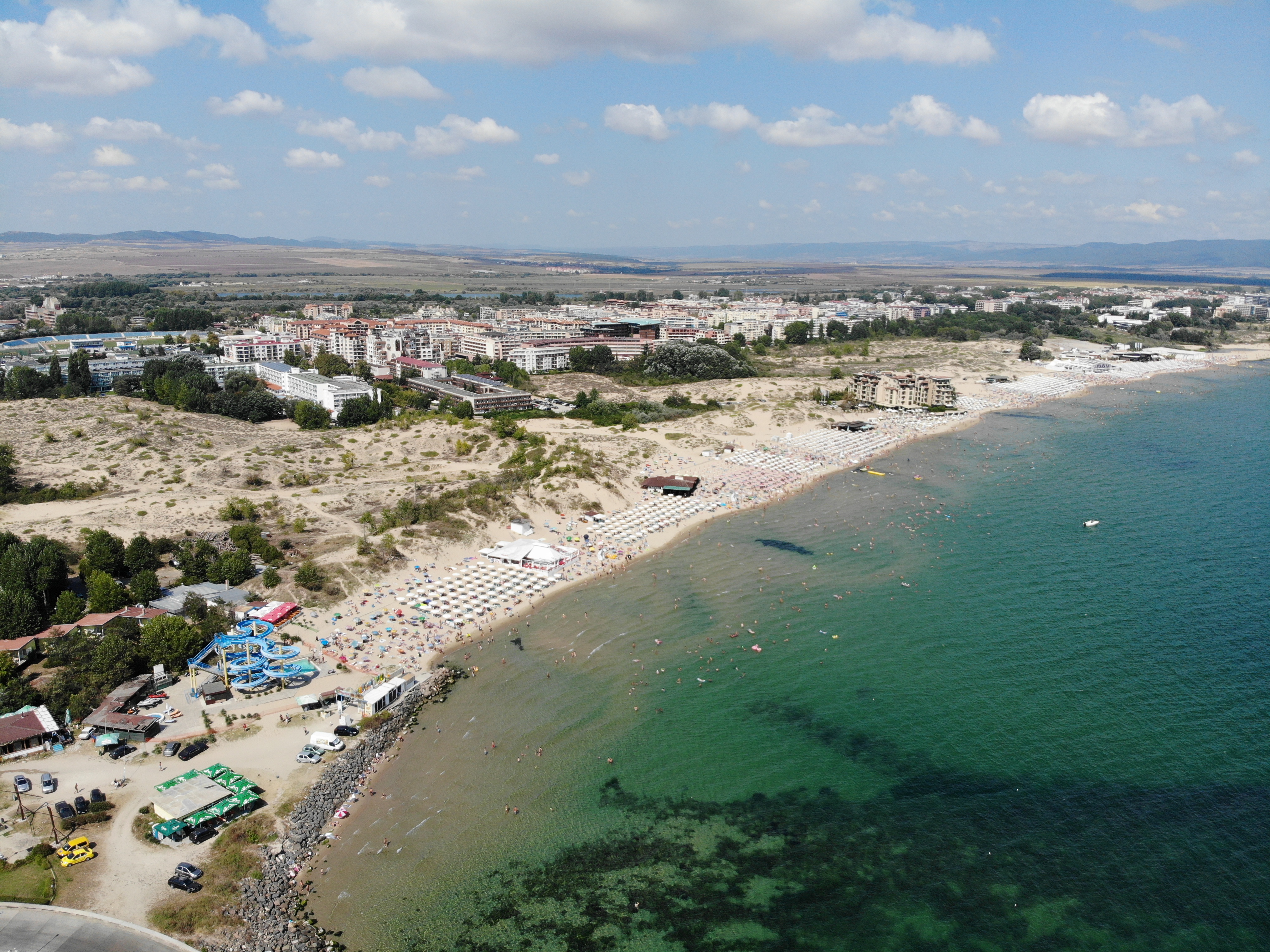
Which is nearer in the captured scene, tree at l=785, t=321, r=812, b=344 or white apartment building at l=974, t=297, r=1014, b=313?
tree at l=785, t=321, r=812, b=344

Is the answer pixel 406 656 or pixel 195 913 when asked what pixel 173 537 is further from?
pixel 195 913

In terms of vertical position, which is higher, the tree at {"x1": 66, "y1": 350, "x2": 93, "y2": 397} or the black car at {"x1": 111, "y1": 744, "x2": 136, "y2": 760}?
the tree at {"x1": 66, "y1": 350, "x2": 93, "y2": 397}

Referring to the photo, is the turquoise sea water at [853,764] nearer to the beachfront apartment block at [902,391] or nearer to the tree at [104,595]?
the tree at [104,595]

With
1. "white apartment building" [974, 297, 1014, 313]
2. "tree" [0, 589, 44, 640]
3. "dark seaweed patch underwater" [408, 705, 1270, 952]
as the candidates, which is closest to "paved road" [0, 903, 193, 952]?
"dark seaweed patch underwater" [408, 705, 1270, 952]

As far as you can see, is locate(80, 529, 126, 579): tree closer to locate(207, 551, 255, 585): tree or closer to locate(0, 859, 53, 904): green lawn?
locate(207, 551, 255, 585): tree

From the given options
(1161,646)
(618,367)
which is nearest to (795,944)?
(1161,646)

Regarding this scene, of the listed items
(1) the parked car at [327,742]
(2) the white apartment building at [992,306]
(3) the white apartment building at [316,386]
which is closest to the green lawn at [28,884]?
(1) the parked car at [327,742]
